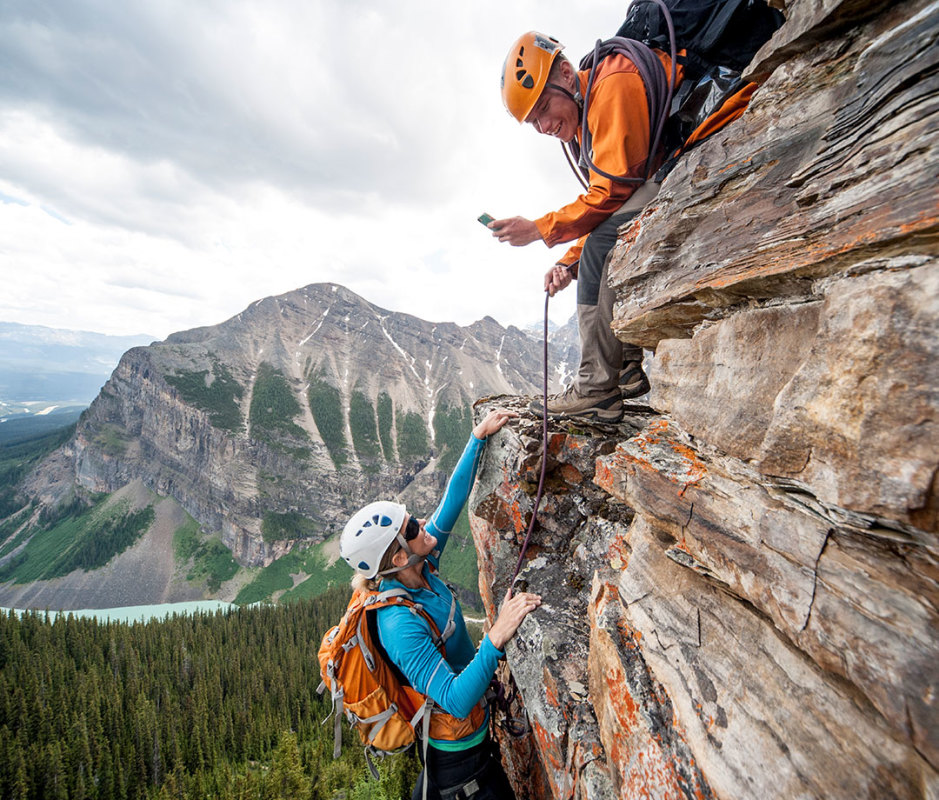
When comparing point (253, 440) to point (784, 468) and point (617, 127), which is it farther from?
point (784, 468)

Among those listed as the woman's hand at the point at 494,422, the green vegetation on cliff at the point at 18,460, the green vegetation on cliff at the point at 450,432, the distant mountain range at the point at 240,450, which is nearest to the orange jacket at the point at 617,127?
the woman's hand at the point at 494,422

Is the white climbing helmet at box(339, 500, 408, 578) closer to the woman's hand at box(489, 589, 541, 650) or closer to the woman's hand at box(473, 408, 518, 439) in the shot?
the woman's hand at box(489, 589, 541, 650)

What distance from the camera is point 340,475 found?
151625mm

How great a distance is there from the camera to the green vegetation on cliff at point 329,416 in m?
158

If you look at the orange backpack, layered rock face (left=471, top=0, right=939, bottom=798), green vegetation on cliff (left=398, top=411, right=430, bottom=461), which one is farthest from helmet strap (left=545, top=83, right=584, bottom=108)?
green vegetation on cliff (left=398, top=411, right=430, bottom=461)

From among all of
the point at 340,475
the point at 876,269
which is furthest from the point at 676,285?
the point at 340,475

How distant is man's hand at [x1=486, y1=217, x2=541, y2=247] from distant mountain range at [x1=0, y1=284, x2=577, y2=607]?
15131 cm

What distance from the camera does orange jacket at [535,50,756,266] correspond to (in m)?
4.44

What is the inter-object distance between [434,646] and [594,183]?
18.6 feet

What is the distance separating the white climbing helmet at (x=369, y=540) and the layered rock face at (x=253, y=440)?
150 metres

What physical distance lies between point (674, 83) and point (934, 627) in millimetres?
5110

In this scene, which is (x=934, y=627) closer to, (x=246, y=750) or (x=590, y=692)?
(x=590, y=692)

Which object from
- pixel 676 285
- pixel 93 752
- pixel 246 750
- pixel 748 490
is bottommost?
pixel 246 750

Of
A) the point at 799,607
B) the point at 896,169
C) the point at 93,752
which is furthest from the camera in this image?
the point at 93,752
